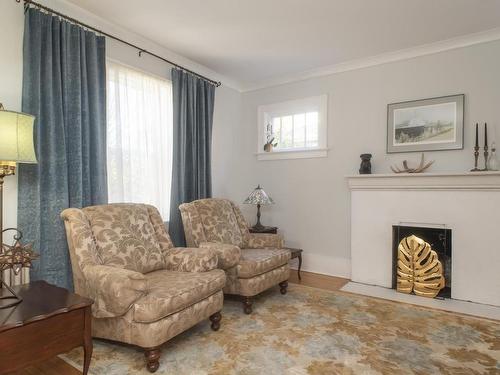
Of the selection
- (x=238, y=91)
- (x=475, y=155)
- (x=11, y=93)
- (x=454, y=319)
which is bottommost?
(x=454, y=319)

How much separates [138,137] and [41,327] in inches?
80.6

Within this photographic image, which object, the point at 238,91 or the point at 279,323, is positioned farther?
the point at 238,91

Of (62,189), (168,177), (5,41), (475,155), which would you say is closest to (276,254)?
(168,177)

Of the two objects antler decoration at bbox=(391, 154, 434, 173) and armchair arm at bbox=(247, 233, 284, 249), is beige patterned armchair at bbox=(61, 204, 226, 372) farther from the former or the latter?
antler decoration at bbox=(391, 154, 434, 173)

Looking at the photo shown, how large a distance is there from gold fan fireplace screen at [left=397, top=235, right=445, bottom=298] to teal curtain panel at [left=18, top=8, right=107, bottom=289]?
3.04 meters

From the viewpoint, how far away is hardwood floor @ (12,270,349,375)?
192 centimetres

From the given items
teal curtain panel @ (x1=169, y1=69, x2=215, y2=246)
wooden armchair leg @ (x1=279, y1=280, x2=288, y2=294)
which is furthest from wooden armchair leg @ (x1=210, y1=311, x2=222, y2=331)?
teal curtain panel @ (x1=169, y1=69, x2=215, y2=246)

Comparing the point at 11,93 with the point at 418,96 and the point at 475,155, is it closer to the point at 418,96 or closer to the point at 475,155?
the point at 418,96

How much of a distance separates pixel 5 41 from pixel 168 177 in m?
1.78

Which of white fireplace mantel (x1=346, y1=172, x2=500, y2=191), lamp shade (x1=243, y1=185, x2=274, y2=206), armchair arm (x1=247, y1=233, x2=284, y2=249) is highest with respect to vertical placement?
white fireplace mantel (x1=346, y1=172, x2=500, y2=191)

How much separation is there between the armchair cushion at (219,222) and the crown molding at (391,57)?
193 centimetres

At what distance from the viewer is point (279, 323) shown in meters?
2.58

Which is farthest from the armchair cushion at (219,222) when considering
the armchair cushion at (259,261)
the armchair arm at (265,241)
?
the armchair cushion at (259,261)

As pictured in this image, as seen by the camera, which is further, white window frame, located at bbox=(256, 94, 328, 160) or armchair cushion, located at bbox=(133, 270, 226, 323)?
white window frame, located at bbox=(256, 94, 328, 160)
